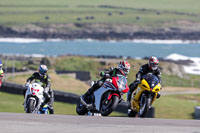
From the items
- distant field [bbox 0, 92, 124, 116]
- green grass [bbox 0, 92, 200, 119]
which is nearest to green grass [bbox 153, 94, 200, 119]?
green grass [bbox 0, 92, 200, 119]

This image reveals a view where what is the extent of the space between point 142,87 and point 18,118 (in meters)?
4.49

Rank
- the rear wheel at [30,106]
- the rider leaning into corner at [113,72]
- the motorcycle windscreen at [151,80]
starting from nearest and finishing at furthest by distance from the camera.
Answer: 1. the motorcycle windscreen at [151,80]
2. the rider leaning into corner at [113,72]
3. the rear wheel at [30,106]

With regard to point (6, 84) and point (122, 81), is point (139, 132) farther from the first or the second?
point (6, 84)

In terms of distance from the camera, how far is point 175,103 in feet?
120

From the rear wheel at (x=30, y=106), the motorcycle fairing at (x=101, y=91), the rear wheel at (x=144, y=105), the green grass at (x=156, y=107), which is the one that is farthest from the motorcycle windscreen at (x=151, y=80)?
the green grass at (x=156, y=107)

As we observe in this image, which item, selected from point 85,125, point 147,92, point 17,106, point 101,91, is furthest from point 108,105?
point 17,106

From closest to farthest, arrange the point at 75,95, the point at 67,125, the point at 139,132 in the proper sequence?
the point at 139,132 < the point at 67,125 < the point at 75,95

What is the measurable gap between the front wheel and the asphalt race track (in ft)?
8.64

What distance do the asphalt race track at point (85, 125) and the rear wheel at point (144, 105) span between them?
3.09 meters

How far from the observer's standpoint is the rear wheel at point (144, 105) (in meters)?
14.1

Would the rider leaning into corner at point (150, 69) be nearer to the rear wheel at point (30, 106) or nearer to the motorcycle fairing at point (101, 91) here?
the motorcycle fairing at point (101, 91)

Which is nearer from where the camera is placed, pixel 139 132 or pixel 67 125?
pixel 139 132

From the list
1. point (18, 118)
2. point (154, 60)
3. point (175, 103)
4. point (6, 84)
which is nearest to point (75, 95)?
point (6, 84)

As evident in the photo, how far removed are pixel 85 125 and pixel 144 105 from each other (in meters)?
4.52
